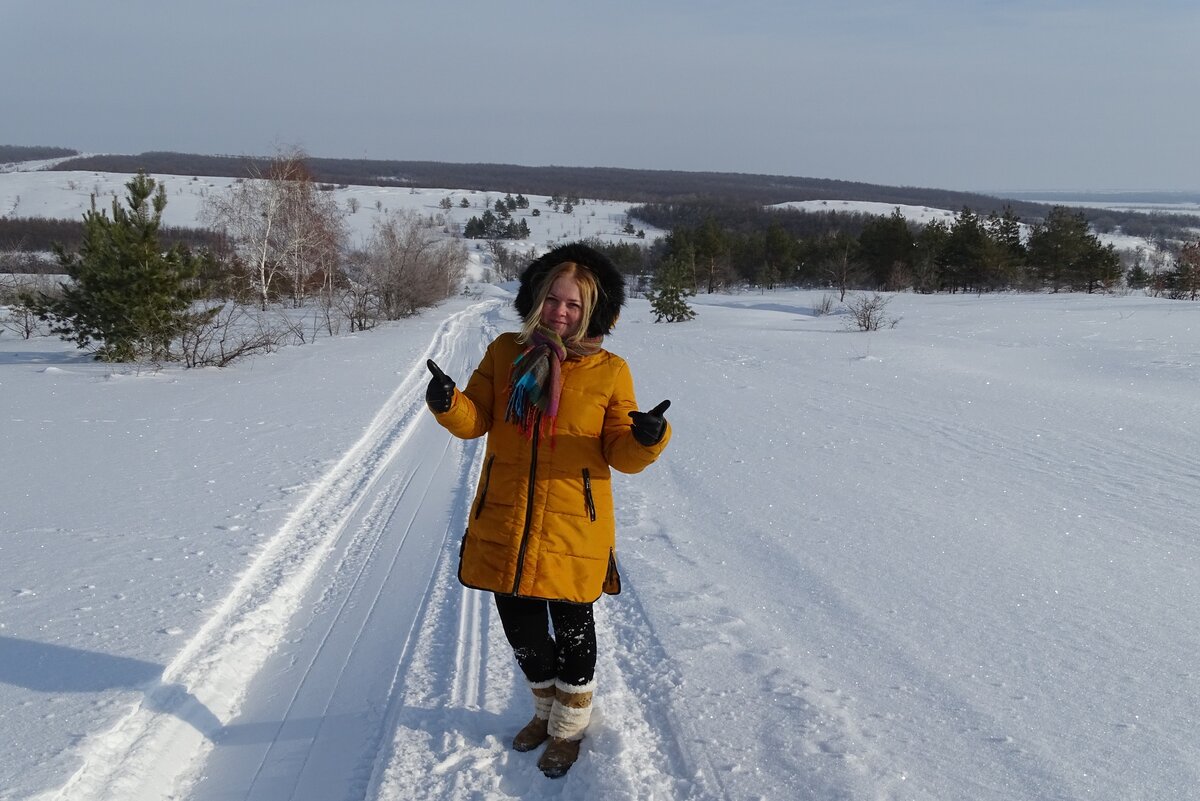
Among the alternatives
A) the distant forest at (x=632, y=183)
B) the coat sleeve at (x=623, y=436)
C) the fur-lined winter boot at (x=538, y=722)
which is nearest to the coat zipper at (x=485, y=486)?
the coat sleeve at (x=623, y=436)

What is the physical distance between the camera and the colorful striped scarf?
2.43 metres

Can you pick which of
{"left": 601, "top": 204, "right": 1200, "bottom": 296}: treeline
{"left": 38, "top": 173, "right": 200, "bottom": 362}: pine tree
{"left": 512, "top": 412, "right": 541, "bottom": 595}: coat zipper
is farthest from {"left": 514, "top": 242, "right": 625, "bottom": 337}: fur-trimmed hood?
{"left": 601, "top": 204, "right": 1200, "bottom": 296}: treeline

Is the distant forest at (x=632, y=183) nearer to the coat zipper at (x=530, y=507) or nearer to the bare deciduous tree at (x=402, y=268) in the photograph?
the bare deciduous tree at (x=402, y=268)

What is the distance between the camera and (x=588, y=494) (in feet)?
8.25

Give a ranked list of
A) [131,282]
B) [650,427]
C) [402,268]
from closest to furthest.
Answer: [650,427] < [131,282] < [402,268]

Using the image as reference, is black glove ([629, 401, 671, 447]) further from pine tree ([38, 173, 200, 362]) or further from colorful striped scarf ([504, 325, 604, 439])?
Answer: pine tree ([38, 173, 200, 362])

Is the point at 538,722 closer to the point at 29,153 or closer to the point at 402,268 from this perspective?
the point at 402,268

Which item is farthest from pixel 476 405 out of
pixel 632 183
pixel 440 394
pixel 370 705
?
pixel 632 183

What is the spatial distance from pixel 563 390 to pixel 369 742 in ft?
5.14

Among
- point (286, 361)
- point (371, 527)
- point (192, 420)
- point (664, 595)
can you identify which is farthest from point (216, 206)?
point (664, 595)

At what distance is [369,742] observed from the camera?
110 inches

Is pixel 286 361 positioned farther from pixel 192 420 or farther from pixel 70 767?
pixel 70 767

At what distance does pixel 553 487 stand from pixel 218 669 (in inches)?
78.2

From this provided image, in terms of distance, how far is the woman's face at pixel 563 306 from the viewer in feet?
8.20
